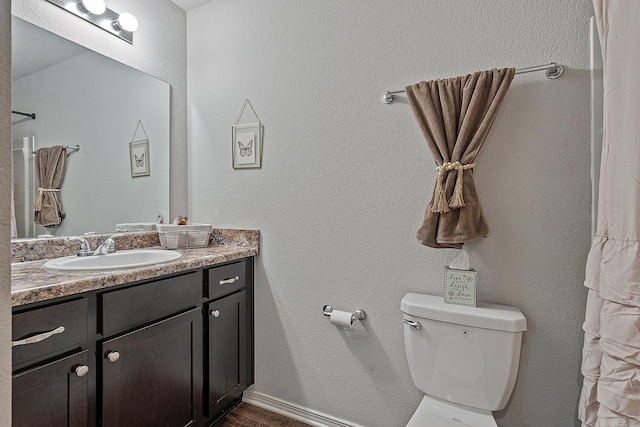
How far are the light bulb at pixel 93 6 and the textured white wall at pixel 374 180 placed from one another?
1.88ft

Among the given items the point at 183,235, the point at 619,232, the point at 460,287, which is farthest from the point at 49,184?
the point at 619,232

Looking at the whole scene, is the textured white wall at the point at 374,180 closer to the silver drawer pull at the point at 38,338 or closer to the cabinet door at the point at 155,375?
the cabinet door at the point at 155,375

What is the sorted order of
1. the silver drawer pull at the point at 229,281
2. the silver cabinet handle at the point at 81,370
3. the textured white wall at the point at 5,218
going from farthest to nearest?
the silver drawer pull at the point at 229,281 → the silver cabinet handle at the point at 81,370 → the textured white wall at the point at 5,218

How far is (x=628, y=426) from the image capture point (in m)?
0.80

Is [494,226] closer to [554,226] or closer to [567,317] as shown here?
[554,226]

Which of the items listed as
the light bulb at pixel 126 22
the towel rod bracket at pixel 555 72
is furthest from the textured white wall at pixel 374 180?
the light bulb at pixel 126 22

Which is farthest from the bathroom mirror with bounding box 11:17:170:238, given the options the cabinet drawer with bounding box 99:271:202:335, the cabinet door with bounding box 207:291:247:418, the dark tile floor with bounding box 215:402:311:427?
the dark tile floor with bounding box 215:402:311:427

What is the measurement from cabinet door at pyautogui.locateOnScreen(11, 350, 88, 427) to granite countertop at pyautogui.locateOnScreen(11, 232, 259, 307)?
0.22m

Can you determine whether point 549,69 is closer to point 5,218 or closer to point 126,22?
point 5,218

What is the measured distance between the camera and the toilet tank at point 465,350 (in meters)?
1.17

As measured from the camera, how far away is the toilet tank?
117cm

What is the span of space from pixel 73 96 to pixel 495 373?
225cm

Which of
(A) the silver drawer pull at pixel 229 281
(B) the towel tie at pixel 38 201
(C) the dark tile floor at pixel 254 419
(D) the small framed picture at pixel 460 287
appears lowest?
(C) the dark tile floor at pixel 254 419

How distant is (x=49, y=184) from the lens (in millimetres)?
1521
